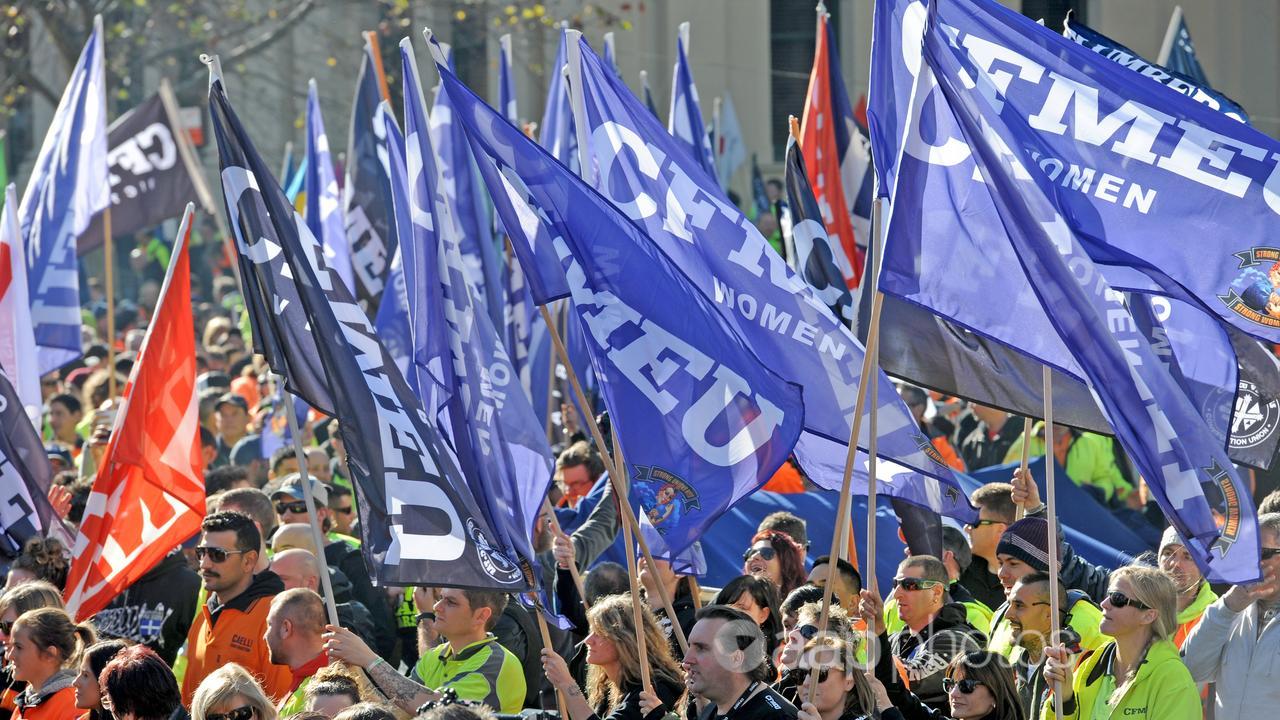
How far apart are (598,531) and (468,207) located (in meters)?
2.07

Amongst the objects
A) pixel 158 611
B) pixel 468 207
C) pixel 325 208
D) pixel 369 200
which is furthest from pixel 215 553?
pixel 369 200

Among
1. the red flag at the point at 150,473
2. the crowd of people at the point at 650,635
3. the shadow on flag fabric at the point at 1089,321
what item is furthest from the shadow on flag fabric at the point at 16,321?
the shadow on flag fabric at the point at 1089,321

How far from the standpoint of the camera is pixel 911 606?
24.0 feet

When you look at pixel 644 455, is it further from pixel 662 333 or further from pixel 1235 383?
pixel 1235 383

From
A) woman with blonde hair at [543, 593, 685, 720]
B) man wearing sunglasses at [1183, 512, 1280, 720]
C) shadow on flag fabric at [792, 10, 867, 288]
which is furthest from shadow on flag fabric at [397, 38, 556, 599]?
shadow on flag fabric at [792, 10, 867, 288]

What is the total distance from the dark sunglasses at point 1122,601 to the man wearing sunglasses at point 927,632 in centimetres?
73

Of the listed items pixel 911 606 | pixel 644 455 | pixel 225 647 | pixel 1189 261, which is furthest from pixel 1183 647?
pixel 225 647

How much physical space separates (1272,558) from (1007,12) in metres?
2.37

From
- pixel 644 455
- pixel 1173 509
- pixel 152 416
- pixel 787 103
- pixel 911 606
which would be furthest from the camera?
pixel 787 103

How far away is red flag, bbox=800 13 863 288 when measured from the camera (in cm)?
1218

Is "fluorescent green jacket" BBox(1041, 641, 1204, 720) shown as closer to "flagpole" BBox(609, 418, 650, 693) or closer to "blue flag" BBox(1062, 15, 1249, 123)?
"flagpole" BBox(609, 418, 650, 693)

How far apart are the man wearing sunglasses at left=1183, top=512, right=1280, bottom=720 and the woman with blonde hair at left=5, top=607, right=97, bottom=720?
4236 mm

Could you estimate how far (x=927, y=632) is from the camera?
7.30m

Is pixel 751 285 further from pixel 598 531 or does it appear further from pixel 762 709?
pixel 762 709
